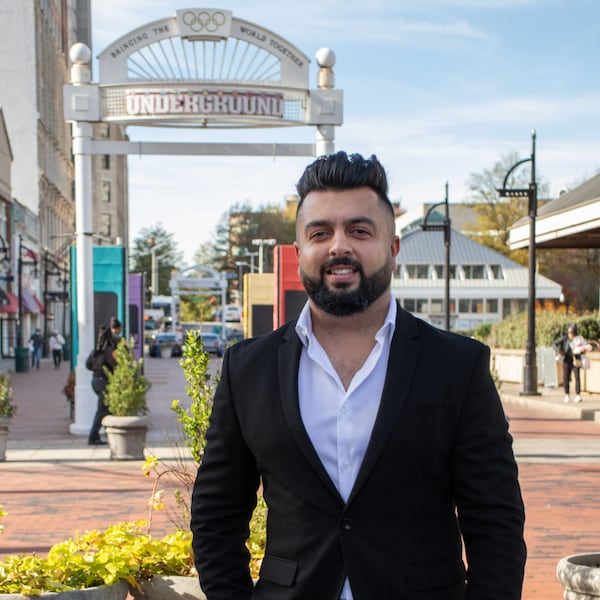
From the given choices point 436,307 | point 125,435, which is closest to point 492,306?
point 436,307

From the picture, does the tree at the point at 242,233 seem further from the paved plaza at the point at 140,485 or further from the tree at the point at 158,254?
the paved plaza at the point at 140,485

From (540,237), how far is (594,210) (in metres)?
4.57

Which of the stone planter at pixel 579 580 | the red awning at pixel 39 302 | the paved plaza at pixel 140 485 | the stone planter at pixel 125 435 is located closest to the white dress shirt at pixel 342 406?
the stone planter at pixel 579 580

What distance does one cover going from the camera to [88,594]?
15.2ft

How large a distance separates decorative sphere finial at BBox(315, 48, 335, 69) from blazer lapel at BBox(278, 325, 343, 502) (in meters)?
13.4

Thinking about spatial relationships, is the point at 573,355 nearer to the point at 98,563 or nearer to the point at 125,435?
the point at 125,435

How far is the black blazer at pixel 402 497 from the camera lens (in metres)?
2.57

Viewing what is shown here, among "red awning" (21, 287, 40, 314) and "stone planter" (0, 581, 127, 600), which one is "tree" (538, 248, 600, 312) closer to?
"red awning" (21, 287, 40, 314)

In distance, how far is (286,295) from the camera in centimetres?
1734

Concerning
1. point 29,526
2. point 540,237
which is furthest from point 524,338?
point 29,526

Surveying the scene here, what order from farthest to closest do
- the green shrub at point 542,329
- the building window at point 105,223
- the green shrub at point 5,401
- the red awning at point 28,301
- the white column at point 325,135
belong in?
the building window at point 105,223 < the red awning at point 28,301 < the green shrub at point 542,329 < the white column at point 325,135 < the green shrub at point 5,401

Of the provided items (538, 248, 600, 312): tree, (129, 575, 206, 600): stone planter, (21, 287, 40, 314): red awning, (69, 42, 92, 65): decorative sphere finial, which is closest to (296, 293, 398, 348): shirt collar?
(129, 575, 206, 600): stone planter

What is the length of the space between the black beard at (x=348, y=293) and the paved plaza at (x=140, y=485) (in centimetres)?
354

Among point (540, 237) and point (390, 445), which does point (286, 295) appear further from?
point (390, 445)
